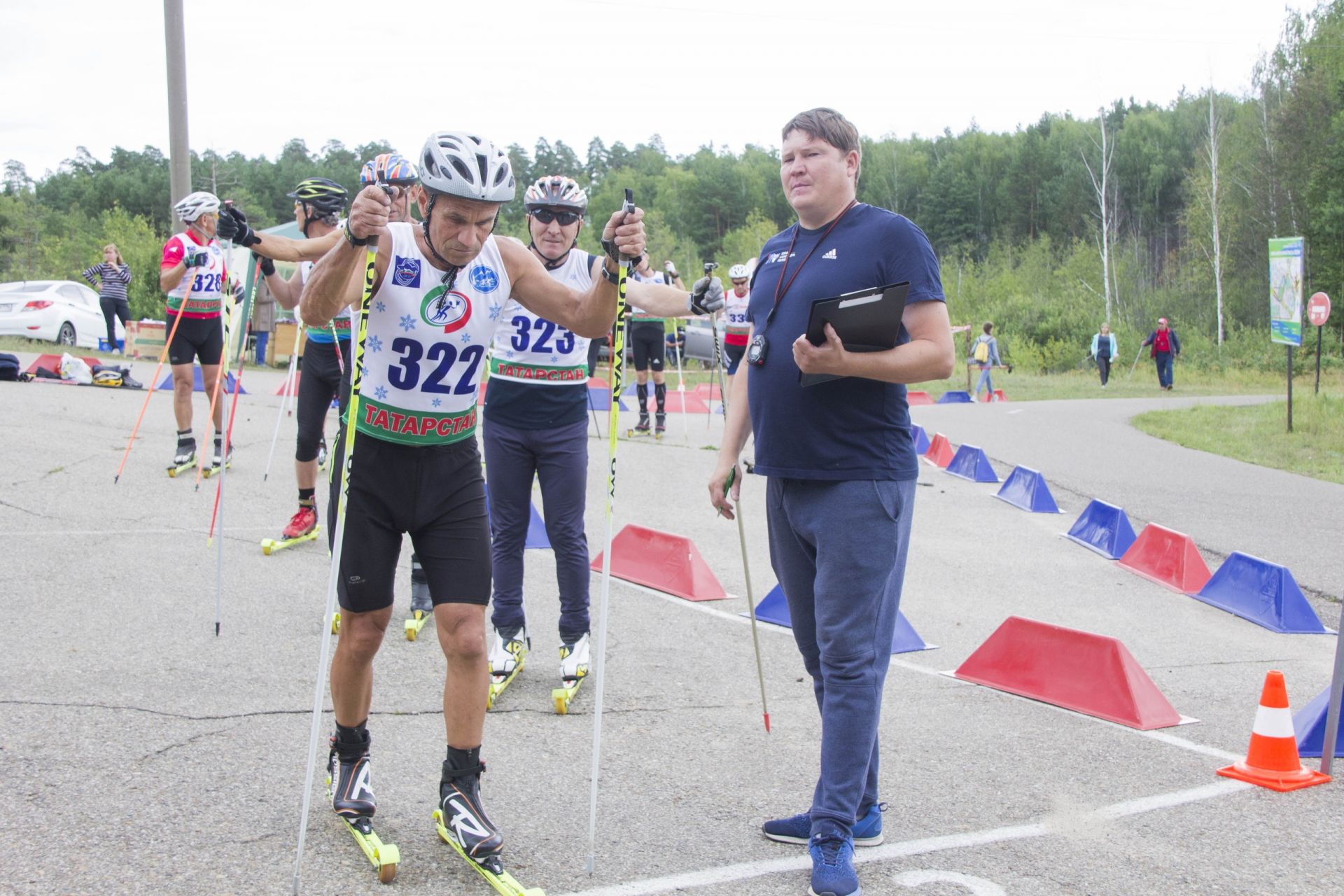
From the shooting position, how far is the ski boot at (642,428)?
1663cm

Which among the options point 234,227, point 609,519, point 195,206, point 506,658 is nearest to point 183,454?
point 195,206

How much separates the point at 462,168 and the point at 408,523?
1.17 meters

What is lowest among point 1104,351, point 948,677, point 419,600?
point 948,677

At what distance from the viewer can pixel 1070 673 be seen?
18.3ft

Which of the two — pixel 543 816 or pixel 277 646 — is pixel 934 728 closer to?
pixel 543 816

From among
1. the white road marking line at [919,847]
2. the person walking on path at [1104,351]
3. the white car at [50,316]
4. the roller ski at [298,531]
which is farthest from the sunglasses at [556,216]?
the person walking on path at [1104,351]

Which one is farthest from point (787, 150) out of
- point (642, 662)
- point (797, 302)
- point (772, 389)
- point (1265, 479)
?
point (1265, 479)

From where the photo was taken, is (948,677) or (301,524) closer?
(948,677)

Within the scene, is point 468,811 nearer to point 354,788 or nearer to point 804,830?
point 354,788

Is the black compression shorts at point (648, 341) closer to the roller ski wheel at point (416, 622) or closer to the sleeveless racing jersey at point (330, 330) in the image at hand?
the sleeveless racing jersey at point (330, 330)

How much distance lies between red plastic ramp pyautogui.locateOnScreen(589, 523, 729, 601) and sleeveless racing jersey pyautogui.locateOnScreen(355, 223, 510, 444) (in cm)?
404

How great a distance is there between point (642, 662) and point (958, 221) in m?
89.6

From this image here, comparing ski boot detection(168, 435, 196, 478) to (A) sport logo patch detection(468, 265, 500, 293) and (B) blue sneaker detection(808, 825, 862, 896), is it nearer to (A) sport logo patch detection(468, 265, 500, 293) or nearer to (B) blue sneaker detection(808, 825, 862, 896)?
(A) sport logo patch detection(468, 265, 500, 293)

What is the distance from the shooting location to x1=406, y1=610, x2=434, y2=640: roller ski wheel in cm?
618
